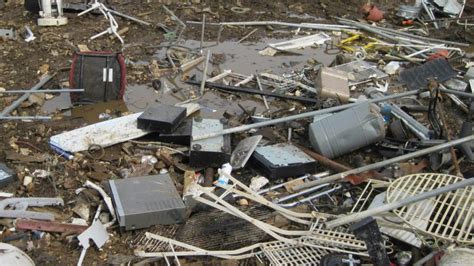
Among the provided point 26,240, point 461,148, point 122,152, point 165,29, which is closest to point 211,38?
point 165,29

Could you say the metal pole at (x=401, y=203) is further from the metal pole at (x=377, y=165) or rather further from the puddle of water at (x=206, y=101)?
the puddle of water at (x=206, y=101)

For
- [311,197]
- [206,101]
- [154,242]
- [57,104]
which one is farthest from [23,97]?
[311,197]

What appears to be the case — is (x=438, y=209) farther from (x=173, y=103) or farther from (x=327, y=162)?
(x=173, y=103)

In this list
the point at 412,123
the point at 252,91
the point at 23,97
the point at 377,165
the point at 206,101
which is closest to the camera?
the point at 377,165

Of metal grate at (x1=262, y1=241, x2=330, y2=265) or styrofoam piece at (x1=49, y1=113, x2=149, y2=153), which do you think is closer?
metal grate at (x1=262, y1=241, x2=330, y2=265)

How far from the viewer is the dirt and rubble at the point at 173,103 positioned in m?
4.62

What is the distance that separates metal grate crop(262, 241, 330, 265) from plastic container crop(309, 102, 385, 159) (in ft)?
5.58

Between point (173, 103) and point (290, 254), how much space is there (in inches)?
137

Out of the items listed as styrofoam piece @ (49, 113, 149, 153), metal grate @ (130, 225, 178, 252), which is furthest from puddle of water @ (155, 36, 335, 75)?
metal grate @ (130, 225, 178, 252)

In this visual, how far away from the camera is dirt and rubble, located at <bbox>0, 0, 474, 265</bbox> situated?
4.62 metres

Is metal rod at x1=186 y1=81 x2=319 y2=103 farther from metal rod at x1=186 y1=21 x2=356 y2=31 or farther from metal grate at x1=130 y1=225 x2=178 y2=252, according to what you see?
metal grate at x1=130 y1=225 x2=178 y2=252

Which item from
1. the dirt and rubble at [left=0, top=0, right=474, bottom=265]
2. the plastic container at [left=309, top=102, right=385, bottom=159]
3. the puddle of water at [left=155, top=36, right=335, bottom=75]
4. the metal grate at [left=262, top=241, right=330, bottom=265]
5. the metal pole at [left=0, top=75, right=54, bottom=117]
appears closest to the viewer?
the metal grate at [left=262, top=241, right=330, bottom=265]

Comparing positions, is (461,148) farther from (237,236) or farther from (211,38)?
(211,38)

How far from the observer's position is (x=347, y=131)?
18.9 ft
